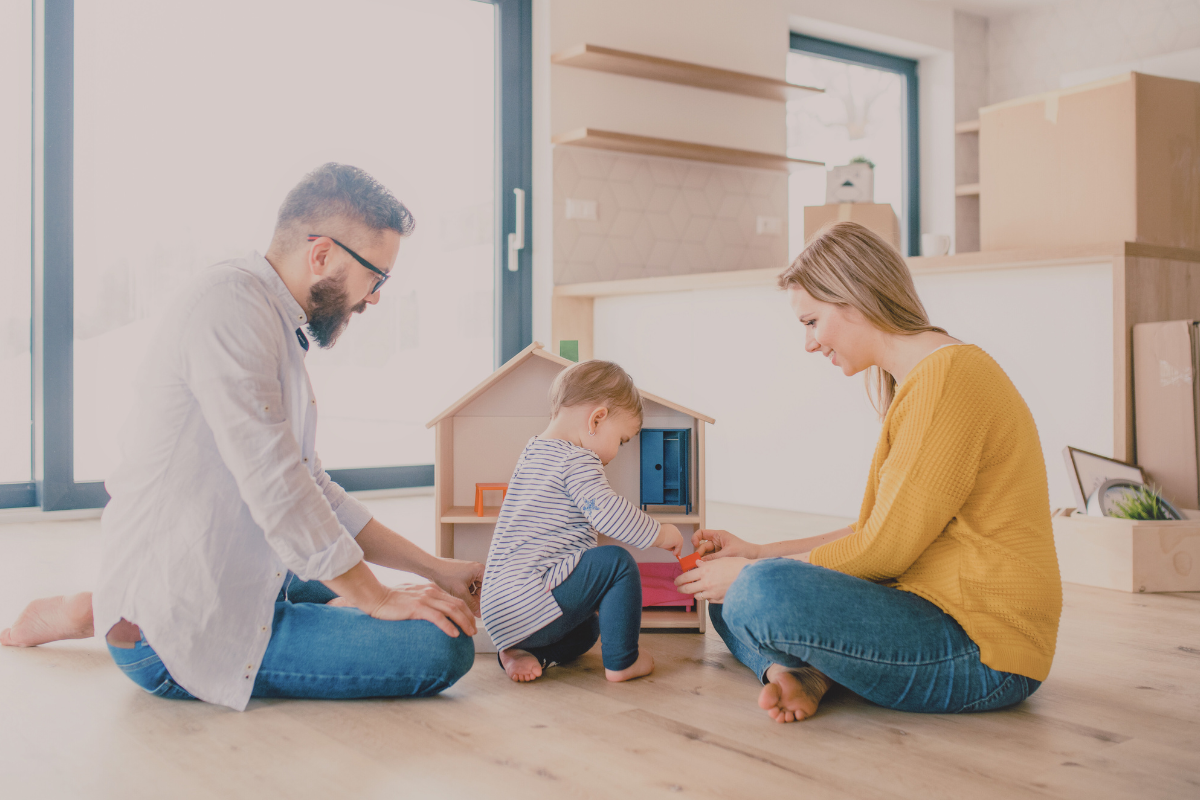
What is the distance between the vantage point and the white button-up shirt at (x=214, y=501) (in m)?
1.36

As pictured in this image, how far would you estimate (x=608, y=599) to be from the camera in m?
1.67

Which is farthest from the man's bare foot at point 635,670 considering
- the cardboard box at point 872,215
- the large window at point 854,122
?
the large window at point 854,122

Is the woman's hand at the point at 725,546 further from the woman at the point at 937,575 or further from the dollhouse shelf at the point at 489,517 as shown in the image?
the woman at the point at 937,575

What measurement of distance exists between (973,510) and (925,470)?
0.36 ft

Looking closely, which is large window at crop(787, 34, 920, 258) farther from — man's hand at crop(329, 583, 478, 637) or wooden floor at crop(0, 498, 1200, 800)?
man's hand at crop(329, 583, 478, 637)

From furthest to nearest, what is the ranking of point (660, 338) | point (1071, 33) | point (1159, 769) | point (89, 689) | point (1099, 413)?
1. point (1071, 33)
2. point (660, 338)
3. point (1099, 413)
4. point (89, 689)
5. point (1159, 769)

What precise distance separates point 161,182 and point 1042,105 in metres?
2.97

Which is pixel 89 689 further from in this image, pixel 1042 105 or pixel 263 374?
pixel 1042 105

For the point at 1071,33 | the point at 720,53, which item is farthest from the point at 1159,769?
the point at 1071,33

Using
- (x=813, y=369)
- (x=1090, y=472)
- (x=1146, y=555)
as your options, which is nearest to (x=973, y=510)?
(x=1146, y=555)

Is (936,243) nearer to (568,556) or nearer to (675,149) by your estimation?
(675,149)

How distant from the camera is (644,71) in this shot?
4.23m

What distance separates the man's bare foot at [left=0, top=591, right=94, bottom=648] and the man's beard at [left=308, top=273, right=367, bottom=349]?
74cm

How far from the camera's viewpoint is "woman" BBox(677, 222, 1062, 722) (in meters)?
1.37
